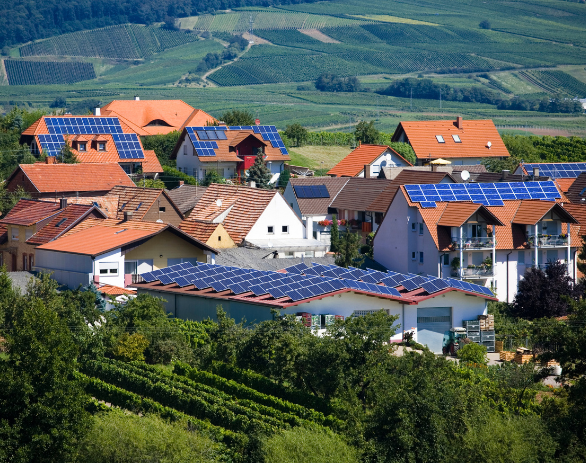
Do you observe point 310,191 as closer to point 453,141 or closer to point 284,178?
point 284,178

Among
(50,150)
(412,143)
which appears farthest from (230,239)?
(412,143)

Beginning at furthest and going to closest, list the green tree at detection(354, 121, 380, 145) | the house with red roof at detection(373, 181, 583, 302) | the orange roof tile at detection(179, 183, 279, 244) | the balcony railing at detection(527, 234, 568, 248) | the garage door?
the green tree at detection(354, 121, 380, 145) → the orange roof tile at detection(179, 183, 279, 244) → the balcony railing at detection(527, 234, 568, 248) → the house with red roof at detection(373, 181, 583, 302) → the garage door

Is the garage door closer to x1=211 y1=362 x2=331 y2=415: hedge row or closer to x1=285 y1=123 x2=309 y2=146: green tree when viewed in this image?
x1=211 y1=362 x2=331 y2=415: hedge row

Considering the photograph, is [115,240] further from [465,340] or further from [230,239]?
[465,340]

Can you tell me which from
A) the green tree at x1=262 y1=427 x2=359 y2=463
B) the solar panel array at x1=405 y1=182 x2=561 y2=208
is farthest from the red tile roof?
the green tree at x1=262 y1=427 x2=359 y2=463

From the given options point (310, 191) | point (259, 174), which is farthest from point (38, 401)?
point (259, 174)
